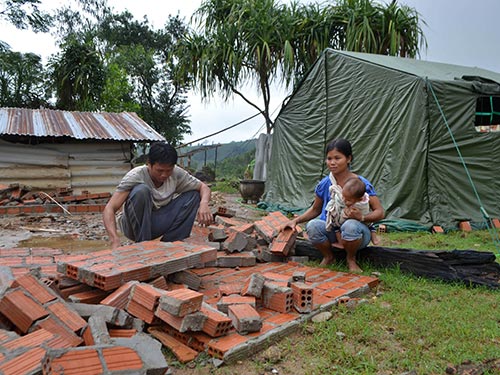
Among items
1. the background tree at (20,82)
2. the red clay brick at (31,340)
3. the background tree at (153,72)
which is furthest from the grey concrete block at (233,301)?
the background tree at (153,72)

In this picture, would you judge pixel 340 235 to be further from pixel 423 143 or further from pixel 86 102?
pixel 86 102

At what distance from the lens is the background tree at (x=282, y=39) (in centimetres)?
1038

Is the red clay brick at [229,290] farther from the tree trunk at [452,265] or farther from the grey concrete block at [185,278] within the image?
the tree trunk at [452,265]

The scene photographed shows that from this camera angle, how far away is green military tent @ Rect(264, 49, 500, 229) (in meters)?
6.24

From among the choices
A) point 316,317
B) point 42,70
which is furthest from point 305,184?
point 42,70

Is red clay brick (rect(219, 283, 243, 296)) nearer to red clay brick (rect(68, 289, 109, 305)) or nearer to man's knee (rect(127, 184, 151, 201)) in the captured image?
red clay brick (rect(68, 289, 109, 305))

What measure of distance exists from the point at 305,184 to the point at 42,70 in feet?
52.6

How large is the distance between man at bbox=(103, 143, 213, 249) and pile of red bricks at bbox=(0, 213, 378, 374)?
20.7 inches

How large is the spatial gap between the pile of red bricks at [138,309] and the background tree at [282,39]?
8.94 metres

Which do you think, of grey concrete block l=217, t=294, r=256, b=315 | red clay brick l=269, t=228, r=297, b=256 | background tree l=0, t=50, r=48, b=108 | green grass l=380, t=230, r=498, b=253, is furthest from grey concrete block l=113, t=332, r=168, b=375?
background tree l=0, t=50, r=48, b=108

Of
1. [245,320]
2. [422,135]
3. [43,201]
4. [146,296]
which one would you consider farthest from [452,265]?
[43,201]

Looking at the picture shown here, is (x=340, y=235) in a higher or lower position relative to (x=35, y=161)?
lower

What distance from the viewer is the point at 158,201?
146 inches

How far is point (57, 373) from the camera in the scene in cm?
150
